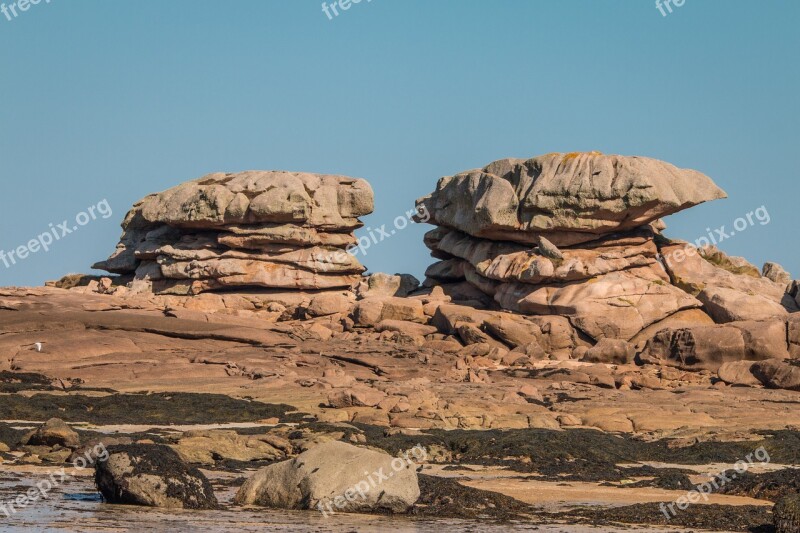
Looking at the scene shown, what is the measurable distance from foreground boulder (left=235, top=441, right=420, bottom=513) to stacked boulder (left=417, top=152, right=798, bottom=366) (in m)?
28.5

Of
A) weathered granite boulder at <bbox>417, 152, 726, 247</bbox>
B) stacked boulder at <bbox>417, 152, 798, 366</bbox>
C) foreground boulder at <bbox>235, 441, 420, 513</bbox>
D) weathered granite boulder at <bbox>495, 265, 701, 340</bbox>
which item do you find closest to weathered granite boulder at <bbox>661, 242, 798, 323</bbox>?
stacked boulder at <bbox>417, 152, 798, 366</bbox>

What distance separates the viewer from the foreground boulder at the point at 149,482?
1680 cm

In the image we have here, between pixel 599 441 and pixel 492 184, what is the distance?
24.6 meters

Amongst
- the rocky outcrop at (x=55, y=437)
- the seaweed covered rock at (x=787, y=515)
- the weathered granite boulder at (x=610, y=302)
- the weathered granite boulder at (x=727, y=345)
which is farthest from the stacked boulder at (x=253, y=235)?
the seaweed covered rock at (x=787, y=515)

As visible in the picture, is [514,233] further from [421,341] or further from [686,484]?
[686,484]

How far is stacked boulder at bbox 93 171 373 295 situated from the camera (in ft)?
175

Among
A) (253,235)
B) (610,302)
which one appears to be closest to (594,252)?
(610,302)

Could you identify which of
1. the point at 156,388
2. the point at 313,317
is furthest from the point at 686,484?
the point at 313,317

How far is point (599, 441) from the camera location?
27.6m

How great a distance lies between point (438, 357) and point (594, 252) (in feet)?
36.2

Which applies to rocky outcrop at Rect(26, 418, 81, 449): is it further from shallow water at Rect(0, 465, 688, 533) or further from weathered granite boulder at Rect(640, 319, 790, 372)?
weathered granite boulder at Rect(640, 319, 790, 372)

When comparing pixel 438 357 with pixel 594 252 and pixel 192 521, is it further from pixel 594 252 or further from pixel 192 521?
pixel 192 521

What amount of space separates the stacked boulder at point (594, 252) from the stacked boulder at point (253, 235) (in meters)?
6.02

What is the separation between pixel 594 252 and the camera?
49375mm
